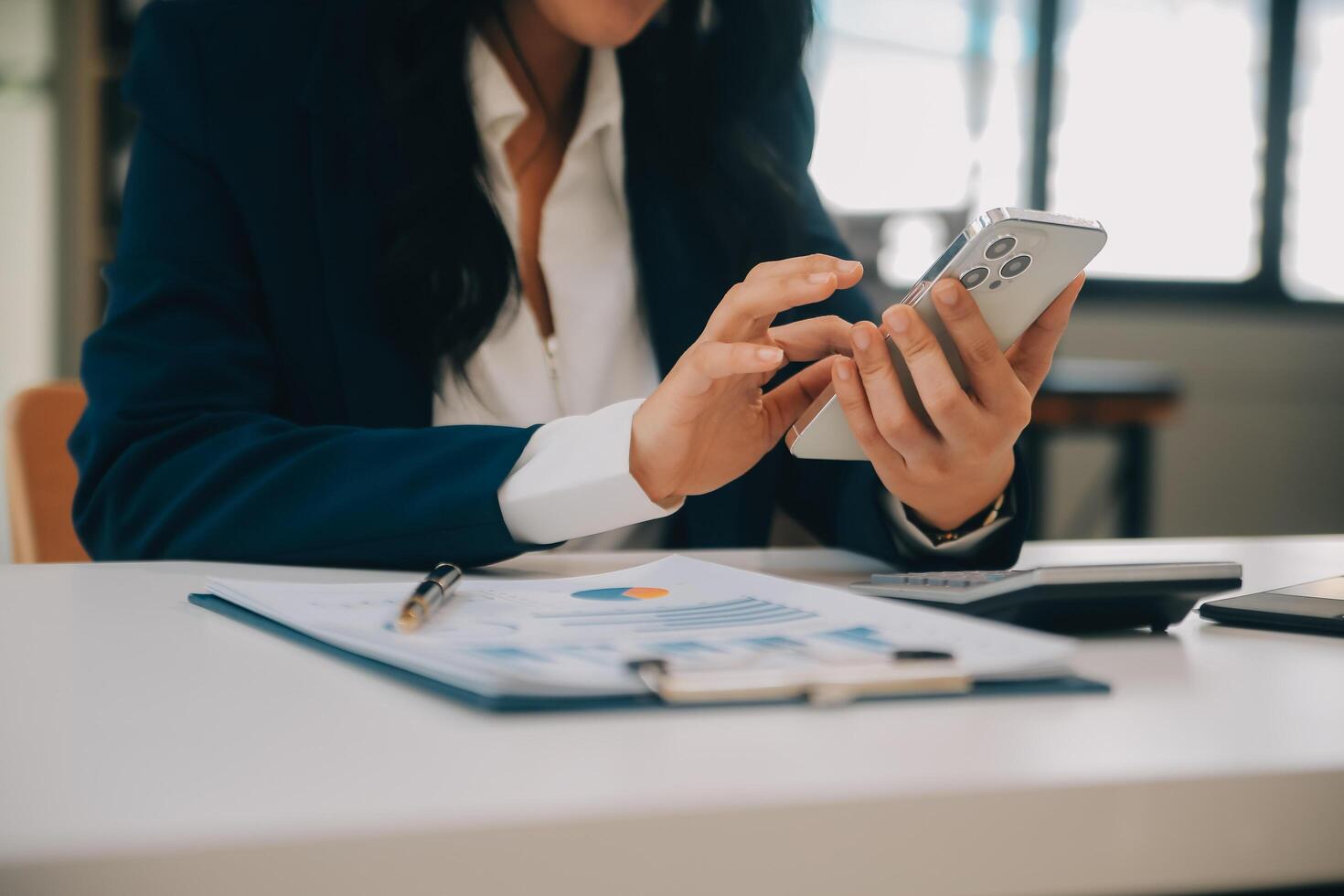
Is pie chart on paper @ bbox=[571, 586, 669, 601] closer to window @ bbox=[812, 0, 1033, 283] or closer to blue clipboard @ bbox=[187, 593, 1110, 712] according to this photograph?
blue clipboard @ bbox=[187, 593, 1110, 712]

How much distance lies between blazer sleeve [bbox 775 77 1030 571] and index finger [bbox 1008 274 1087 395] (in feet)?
0.24

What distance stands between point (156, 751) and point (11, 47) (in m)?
3.37

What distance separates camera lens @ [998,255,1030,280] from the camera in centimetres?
57

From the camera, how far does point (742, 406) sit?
2.32 ft

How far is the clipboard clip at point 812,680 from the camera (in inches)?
13.2

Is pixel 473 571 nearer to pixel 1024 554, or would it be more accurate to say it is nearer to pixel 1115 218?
pixel 1024 554

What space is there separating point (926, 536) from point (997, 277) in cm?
23

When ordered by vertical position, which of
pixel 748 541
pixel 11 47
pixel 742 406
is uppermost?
pixel 11 47

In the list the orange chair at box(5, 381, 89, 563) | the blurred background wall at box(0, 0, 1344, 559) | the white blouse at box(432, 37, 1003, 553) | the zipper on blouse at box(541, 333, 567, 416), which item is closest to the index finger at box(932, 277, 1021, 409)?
the white blouse at box(432, 37, 1003, 553)

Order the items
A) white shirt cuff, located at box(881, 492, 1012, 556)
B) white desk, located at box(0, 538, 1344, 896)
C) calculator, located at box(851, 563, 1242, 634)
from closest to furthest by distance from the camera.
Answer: white desk, located at box(0, 538, 1344, 896), calculator, located at box(851, 563, 1242, 634), white shirt cuff, located at box(881, 492, 1012, 556)

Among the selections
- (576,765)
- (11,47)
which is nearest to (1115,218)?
(11,47)

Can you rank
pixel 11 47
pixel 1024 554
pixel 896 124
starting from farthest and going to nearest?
pixel 896 124 → pixel 11 47 → pixel 1024 554

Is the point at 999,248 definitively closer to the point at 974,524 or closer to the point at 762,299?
the point at 762,299

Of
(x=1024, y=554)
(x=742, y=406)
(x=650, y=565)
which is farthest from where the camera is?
(x=1024, y=554)
